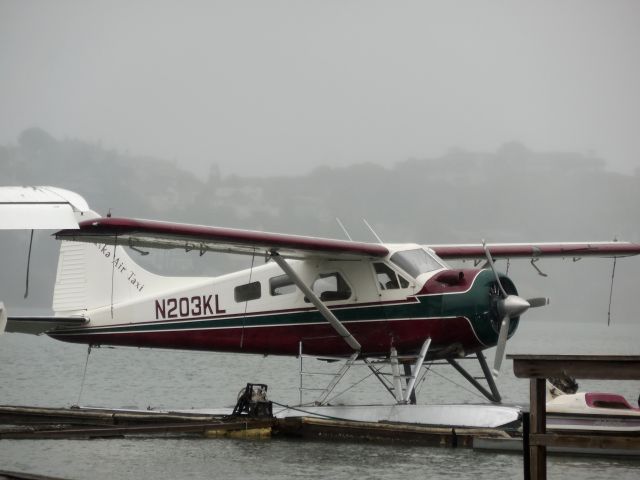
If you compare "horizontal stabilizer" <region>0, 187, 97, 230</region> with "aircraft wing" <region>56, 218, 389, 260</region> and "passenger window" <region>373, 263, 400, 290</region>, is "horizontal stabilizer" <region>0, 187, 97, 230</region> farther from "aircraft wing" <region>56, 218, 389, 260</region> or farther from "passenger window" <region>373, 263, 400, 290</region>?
"passenger window" <region>373, 263, 400, 290</region>

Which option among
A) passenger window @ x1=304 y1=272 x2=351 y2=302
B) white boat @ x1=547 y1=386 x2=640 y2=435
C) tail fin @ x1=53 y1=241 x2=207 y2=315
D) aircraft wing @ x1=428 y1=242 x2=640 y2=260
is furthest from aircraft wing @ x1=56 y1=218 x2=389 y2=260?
white boat @ x1=547 y1=386 x2=640 y2=435

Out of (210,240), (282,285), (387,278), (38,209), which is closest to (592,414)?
(387,278)

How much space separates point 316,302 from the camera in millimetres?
14242

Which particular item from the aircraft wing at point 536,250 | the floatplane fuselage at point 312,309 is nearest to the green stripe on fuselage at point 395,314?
the floatplane fuselage at point 312,309

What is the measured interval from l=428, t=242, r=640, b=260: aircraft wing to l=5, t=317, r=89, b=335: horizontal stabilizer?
19.3 ft

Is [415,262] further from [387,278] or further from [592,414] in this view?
[592,414]

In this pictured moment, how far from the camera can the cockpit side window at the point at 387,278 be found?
Answer: 565 inches

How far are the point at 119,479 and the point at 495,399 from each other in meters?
6.20

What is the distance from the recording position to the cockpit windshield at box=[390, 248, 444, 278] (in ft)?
47.0

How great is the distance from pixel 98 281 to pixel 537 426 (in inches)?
389

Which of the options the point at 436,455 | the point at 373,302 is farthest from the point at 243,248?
the point at 436,455

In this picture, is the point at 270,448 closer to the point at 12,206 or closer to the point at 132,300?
the point at 132,300

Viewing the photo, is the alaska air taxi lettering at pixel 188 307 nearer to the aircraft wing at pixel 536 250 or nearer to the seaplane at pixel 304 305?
the seaplane at pixel 304 305

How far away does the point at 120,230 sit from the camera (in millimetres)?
12320
